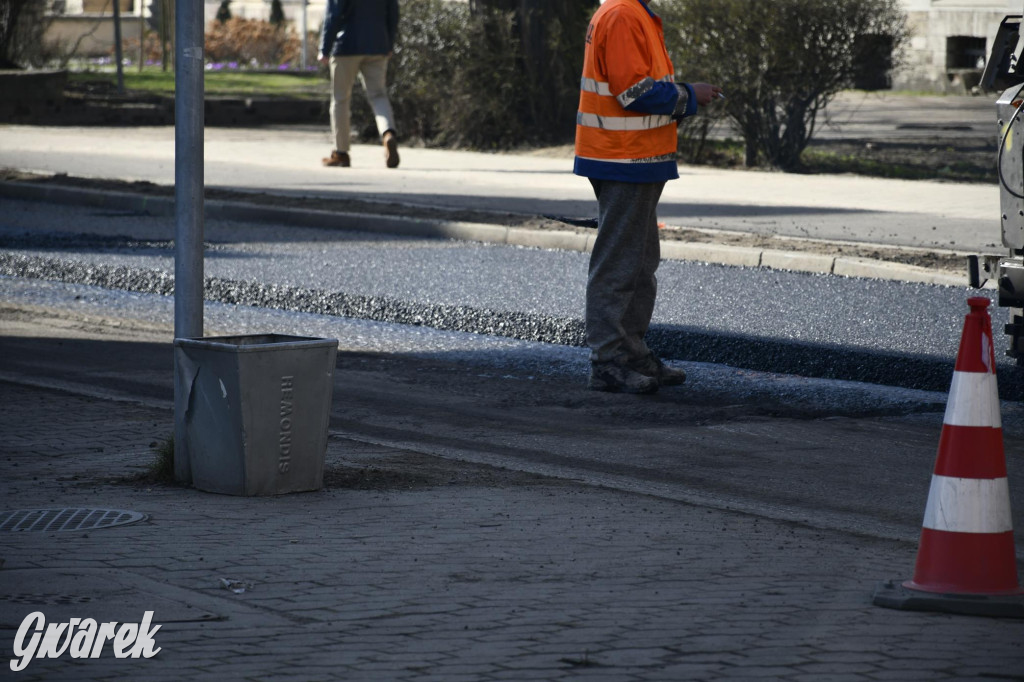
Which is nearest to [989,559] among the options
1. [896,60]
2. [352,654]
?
[352,654]

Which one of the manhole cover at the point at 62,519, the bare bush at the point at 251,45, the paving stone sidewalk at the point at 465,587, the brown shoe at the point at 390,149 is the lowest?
the manhole cover at the point at 62,519

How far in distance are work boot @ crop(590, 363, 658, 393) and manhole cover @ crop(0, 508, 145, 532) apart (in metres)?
3.09

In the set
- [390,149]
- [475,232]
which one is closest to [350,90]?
[390,149]

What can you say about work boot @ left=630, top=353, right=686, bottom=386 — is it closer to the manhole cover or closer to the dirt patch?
the dirt patch

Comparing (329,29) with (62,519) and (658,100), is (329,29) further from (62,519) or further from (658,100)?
(62,519)

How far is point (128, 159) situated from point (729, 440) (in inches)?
553

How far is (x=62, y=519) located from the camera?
17.5 ft

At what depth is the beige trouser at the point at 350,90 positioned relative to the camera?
18.5 metres

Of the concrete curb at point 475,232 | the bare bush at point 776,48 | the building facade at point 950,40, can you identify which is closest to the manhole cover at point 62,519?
the concrete curb at point 475,232

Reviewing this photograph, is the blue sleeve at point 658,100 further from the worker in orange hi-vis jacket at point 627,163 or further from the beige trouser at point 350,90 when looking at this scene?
the beige trouser at point 350,90

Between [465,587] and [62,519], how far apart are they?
4.90ft

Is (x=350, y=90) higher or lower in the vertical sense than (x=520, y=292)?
higher

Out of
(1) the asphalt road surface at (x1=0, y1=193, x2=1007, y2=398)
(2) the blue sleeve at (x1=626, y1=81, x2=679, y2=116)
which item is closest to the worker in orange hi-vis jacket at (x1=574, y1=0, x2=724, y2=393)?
(2) the blue sleeve at (x1=626, y1=81, x2=679, y2=116)

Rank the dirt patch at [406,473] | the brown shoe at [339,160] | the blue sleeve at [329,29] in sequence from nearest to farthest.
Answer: the dirt patch at [406,473] < the blue sleeve at [329,29] < the brown shoe at [339,160]
